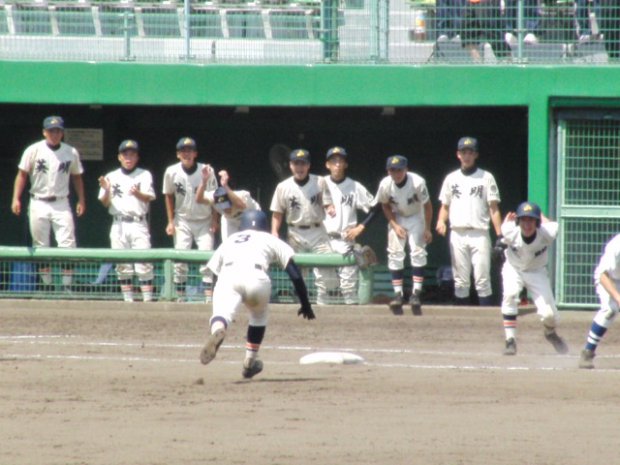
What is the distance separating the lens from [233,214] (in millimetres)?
15445

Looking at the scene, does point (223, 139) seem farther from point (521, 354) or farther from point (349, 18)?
point (521, 354)

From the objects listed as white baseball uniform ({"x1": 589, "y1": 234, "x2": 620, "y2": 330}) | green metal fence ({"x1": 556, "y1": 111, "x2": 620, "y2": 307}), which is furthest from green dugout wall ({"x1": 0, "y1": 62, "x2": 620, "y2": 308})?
white baseball uniform ({"x1": 589, "y1": 234, "x2": 620, "y2": 330})

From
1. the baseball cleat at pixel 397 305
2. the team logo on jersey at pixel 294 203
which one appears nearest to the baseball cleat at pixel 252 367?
the baseball cleat at pixel 397 305

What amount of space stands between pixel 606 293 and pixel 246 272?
310 cm

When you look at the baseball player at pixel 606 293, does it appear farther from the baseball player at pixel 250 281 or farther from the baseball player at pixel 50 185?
the baseball player at pixel 50 185

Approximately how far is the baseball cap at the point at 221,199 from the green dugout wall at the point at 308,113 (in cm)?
199

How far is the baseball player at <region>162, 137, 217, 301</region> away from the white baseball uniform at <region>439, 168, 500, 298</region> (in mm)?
2794

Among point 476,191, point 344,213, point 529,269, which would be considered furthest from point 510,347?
point 344,213

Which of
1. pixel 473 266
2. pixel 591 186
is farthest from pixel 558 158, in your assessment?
pixel 473 266

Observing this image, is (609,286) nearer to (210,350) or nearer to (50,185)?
(210,350)

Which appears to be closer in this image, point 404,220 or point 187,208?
point 404,220

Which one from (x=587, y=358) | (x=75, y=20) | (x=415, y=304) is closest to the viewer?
(x=587, y=358)

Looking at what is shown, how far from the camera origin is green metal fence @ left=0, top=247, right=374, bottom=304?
51.6 ft

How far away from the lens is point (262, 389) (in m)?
10.2
